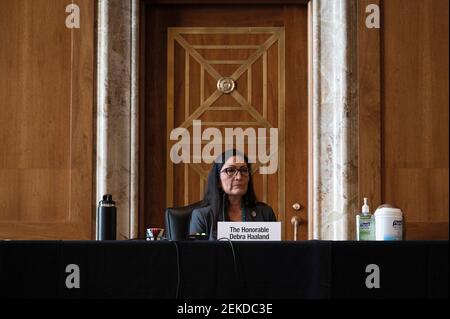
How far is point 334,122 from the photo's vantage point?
540cm

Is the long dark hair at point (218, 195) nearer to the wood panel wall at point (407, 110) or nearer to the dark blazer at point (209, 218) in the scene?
the dark blazer at point (209, 218)

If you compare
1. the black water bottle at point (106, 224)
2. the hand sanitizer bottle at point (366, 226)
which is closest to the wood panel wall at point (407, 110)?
the hand sanitizer bottle at point (366, 226)

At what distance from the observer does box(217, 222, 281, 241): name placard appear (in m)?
3.49

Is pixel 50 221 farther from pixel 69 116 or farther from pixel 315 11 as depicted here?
pixel 315 11

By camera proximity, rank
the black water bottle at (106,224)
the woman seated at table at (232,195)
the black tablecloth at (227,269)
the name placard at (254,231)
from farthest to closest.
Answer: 1. the woman seated at table at (232,195)
2. the black water bottle at (106,224)
3. the name placard at (254,231)
4. the black tablecloth at (227,269)

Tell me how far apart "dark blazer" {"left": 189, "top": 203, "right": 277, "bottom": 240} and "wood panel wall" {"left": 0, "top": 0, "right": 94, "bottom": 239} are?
1.11m

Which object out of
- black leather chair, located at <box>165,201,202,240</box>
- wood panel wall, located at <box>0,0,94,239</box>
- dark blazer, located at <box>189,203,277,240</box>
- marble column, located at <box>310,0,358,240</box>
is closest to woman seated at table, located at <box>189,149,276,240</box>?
dark blazer, located at <box>189,203,277,240</box>

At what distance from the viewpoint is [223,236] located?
3.50 metres

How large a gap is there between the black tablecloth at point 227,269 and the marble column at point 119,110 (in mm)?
2183

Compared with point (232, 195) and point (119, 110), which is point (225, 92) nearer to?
point (119, 110)

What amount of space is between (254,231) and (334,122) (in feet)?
6.77

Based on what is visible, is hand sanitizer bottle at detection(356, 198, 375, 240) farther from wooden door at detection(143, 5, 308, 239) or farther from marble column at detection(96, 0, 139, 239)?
marble column at detection(96, 0, 139, 239)

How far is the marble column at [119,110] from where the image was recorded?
5.36 meters

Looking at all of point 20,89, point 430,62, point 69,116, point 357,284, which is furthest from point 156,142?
point 357,284
